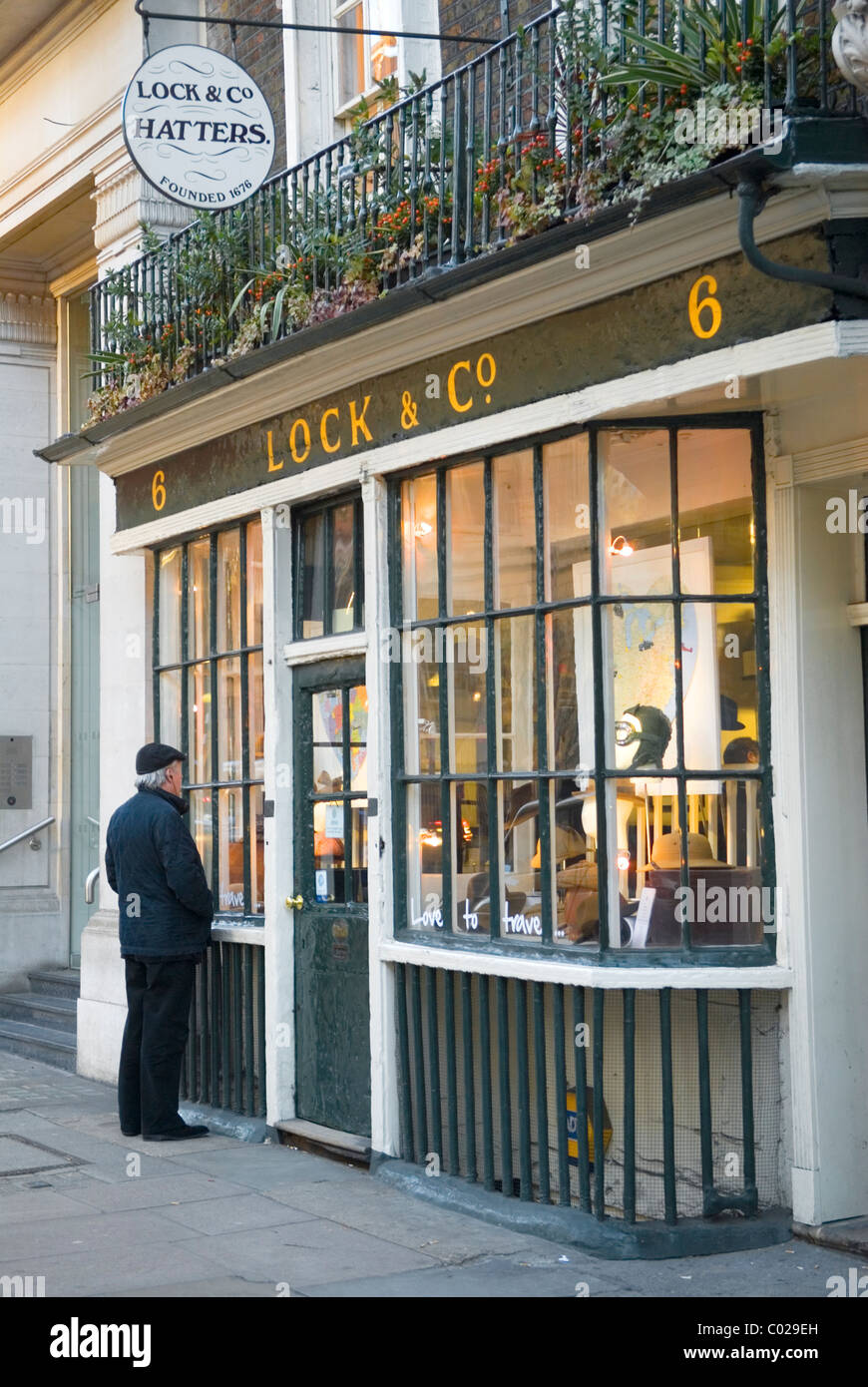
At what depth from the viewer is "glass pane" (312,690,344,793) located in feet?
27.8

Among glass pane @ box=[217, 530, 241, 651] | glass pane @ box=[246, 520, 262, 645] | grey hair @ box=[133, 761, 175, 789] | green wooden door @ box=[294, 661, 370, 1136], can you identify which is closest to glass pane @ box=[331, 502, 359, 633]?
green wooden door @ box=[294, 661, 370, 1136]

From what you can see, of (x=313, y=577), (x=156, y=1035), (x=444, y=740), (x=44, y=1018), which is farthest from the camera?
(x=44, y=1018)

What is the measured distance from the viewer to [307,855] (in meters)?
8.69

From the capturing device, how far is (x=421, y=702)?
25.5 ft

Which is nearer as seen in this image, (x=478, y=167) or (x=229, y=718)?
(x=478, y=167)

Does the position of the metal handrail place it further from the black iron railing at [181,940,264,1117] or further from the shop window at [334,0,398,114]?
the shop window at [334,0,398,114]

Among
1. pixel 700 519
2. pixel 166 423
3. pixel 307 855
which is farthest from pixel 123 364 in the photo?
pixel 700 519

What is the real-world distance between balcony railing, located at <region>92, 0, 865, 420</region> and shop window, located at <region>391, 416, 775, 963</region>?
3.41 ft

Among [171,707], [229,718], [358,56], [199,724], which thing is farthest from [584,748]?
[358,56]

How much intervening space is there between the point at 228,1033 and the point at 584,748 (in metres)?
3.38

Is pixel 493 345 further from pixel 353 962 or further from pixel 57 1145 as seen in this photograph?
pixel 57 1145

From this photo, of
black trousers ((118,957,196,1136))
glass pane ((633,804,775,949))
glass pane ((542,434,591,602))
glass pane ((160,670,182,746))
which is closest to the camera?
glass pane ((633,804,775,949))

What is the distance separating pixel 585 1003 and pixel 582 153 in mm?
3265

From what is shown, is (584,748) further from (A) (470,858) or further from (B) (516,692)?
(A) (470,858)
